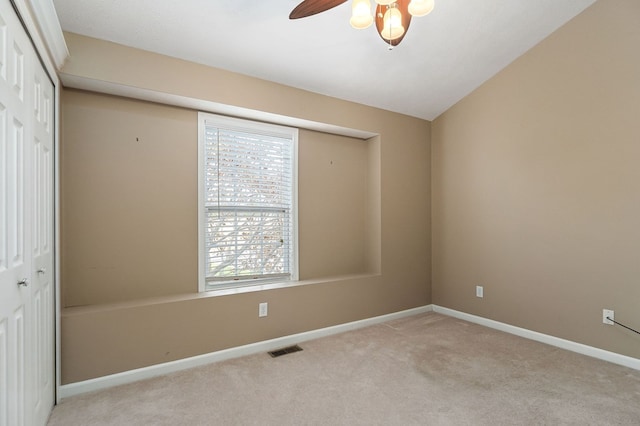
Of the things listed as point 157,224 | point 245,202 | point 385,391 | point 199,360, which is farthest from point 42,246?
point 385,391

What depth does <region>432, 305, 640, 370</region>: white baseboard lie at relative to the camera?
8.26 ft

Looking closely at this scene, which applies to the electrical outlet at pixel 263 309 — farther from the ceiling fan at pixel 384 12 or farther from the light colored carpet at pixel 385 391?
the ceiling fan at pixel 384 12

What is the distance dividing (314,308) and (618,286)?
260cm

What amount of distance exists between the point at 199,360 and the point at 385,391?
149cm

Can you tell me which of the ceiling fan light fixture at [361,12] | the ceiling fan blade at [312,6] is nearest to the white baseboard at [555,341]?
the ceiling fan light fixture at [361,12]

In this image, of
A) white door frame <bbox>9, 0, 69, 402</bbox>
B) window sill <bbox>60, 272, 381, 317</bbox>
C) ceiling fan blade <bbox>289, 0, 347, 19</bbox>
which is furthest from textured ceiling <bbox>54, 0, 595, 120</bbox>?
window sill <bbox>60, 272, 381, 317</bbox>

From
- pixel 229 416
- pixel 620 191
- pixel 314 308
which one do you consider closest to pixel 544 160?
pixel 620 191

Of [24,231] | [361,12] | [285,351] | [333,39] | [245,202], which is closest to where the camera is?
[24,231]

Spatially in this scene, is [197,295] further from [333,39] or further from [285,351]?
[333,39]

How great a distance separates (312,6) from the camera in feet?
5.50

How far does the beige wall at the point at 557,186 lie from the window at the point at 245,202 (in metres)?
2.05

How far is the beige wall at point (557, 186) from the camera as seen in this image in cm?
254

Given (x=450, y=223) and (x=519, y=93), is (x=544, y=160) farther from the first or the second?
(x=450, y=223)

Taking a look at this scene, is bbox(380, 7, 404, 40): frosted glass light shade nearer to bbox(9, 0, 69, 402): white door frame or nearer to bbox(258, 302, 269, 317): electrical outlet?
bbox(9, 0, 69, 402): white door frame
